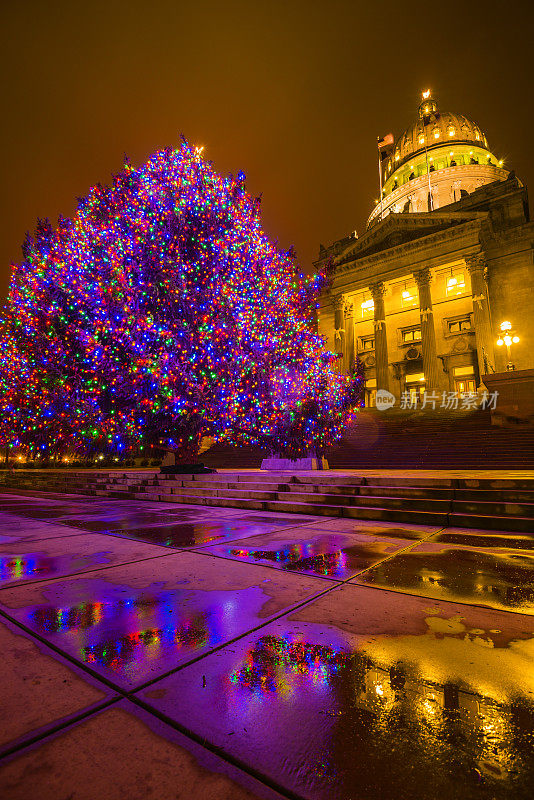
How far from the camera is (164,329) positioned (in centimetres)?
1012

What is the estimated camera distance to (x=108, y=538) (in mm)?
4852

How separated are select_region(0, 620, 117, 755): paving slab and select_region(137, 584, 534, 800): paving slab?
0.86 feet

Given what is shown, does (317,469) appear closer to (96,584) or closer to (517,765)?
(96,584)

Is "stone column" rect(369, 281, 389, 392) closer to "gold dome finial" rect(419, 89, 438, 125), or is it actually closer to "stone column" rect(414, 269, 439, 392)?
"stone column" rect(414, 269, 439, 392)

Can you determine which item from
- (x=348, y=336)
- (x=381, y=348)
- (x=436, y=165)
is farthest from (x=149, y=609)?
(x=436, y=165)

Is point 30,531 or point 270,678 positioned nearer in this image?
point 270,678

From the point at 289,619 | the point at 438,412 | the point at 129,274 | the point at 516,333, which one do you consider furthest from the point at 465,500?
the point at 516,333

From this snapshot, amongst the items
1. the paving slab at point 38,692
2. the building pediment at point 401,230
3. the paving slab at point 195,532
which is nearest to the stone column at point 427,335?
the building pediment at point 401,230

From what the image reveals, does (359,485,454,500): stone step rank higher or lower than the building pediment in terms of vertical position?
lower

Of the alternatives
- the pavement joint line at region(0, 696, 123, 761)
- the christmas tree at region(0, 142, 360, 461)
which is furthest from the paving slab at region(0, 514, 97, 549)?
the christmas tree at region(0, 142, 360, 461)

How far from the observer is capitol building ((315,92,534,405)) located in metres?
29.6

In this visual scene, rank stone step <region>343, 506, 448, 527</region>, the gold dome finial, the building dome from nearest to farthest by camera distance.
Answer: stone step <region>343, 506, 448, 527</region> < the building dome < the gold dome finial

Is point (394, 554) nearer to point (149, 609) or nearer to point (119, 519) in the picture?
point (149, 609)

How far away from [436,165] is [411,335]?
134 ft
